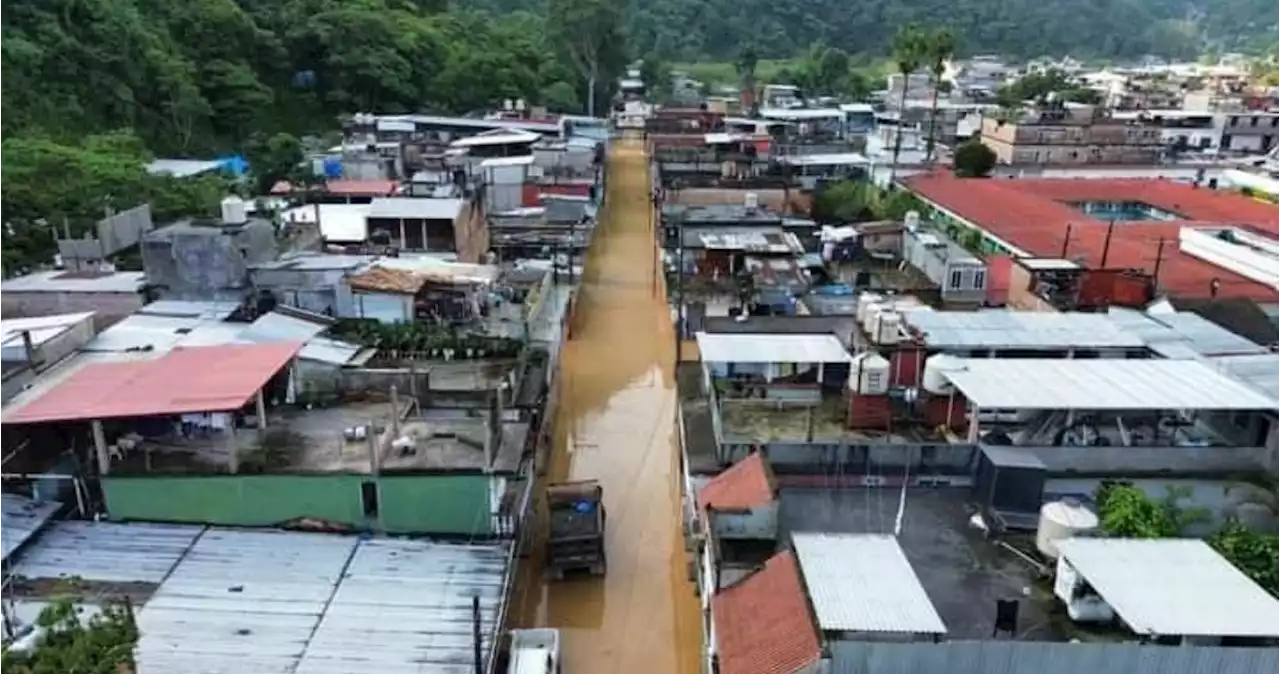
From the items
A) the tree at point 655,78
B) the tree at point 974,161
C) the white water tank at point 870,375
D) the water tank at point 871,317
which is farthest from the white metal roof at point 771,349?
the tree at point 655,78

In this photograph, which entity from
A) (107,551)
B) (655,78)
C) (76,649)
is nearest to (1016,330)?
(107,551)

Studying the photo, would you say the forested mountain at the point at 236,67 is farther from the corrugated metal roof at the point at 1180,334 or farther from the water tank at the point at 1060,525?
the water tank at the point at 1060,525

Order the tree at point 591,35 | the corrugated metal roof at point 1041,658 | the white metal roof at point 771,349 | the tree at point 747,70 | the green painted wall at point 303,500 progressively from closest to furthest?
the corrugated metal roof at point 1041,658 → the green painted wall at point 303,500 → the white metal roof at point 771,349 → the tree at point 591,35 → the tree at point 747,70

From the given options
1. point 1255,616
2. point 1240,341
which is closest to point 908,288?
point 1240,341

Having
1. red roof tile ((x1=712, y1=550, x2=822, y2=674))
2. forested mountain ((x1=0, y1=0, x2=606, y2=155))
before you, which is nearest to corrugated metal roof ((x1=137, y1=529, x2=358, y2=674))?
red roof tile ((x1=712, y1=550, x2=822, y2=674))

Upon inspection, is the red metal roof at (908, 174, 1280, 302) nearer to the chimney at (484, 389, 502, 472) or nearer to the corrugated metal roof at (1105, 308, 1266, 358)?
the corrugated metal roof at (1105, 308, 1266, 358)

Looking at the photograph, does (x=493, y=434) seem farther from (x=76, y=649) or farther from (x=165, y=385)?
(x=76, y=649)
